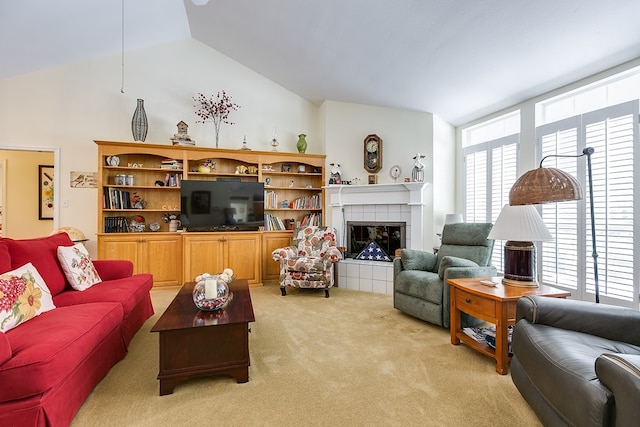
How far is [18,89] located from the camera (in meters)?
3.90

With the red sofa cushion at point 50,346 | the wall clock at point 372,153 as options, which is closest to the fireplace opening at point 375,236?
the wall clock at point 372,153

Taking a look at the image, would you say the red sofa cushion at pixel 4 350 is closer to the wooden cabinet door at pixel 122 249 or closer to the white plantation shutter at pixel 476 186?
the wooden cabinet door at pixel 122 249

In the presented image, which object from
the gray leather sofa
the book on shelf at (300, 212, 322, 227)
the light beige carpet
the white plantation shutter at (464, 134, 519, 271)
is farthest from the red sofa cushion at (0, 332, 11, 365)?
the white plantation shutter at (464, 134, 519, 271)

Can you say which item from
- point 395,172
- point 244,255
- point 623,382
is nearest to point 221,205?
point 244,255

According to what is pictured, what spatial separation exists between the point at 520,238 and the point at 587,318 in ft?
2.52

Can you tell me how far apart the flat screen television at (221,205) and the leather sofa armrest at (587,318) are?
3534 millimetres

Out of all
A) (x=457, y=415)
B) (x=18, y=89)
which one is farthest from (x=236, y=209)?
(x=457, y=415)

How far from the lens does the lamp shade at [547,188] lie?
6.07ft

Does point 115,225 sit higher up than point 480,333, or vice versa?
point 115,225

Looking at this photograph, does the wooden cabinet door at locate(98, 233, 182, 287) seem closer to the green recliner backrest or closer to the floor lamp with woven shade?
the green recliner backrest

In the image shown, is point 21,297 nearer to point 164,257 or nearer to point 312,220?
point 164,257

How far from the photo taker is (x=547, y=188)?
6.20ft

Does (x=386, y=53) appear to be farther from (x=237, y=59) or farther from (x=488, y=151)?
(x=237, y=59)

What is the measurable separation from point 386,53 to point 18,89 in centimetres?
472
